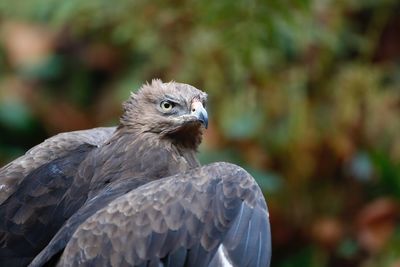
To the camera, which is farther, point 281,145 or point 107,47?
point 107,47

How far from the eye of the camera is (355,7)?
9875 millimetres

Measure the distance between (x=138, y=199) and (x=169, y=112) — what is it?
0.69 m

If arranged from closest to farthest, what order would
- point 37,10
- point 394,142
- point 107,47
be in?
point 394,142 → point 37,10 → point 107,47

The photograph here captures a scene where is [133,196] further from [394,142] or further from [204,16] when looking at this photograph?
[394,142]

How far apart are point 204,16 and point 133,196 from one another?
2.79 metres

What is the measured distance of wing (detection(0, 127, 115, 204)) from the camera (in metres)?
6.29

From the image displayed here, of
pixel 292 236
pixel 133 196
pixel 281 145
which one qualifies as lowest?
pixel 292 236

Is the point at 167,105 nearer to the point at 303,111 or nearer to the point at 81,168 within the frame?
the point at 81,168

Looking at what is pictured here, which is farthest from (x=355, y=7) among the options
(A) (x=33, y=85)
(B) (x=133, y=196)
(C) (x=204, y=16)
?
(B) (x=133, y=196)

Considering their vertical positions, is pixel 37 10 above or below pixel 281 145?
above

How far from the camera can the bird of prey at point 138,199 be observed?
572 cm

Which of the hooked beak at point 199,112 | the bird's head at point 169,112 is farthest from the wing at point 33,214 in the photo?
the hooked beak at point 199,112

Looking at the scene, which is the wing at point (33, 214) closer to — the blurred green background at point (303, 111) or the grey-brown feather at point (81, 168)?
the grey-brown feather at point (81, 168)

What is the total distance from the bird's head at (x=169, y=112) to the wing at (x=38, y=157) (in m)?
0.27
